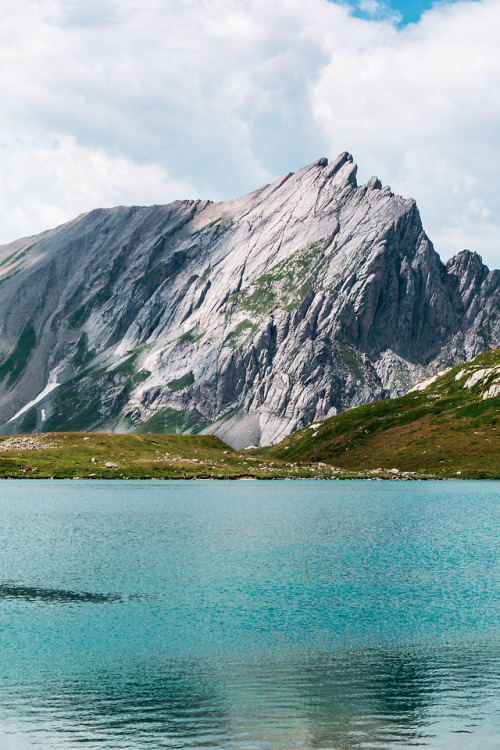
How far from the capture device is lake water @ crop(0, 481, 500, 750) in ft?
67.5

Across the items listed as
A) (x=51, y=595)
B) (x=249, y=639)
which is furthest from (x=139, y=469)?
(x=249, y=639)

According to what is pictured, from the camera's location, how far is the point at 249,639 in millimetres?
31219

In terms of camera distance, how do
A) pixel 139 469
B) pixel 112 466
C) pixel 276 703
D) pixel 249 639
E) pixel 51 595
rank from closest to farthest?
pixel 276 703 < pixel 249 639 < pixel 51 595 < pixel 139 469 < pixel 112 466

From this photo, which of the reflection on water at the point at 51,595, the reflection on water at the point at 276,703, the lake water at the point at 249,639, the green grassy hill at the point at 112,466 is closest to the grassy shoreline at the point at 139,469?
the green grassy hill at the point at 112,466

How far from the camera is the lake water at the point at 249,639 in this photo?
810 inches

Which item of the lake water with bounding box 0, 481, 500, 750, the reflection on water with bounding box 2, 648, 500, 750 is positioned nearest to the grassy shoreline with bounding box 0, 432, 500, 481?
the lake water with bounding box 0, 481, 500, 750

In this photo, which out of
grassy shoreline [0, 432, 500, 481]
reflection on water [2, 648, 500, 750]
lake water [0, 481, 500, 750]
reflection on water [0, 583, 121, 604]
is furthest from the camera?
grassy shoreline [0, 432, 500, 481]

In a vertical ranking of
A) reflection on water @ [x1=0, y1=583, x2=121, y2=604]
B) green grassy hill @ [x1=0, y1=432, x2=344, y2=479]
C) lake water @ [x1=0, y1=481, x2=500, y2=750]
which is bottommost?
reflection on water @ [x1=0, y1=583, x2=121, y2=604]

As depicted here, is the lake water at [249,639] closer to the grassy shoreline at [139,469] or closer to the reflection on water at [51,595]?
the reflection on water at [51,595]

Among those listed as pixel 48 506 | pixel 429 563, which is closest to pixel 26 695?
pixel 429 563

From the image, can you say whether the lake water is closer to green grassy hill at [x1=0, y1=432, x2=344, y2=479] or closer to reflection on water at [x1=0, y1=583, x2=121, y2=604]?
reflection on water at [x1=0, y1=583, x2=121, y2=604]

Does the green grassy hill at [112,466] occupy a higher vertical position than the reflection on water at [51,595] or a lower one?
higher

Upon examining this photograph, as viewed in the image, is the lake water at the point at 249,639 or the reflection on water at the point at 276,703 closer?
the reflection on water at the point at 276,703

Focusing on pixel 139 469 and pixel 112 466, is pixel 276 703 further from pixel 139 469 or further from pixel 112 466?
pixel 112 466
